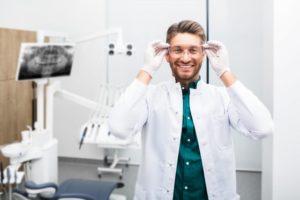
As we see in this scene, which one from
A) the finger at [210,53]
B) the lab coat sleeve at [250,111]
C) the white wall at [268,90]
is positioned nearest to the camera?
the lab coat sleeve at [250,111]

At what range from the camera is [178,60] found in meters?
1.38

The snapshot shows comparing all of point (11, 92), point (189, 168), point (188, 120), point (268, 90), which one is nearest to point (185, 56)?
point (188, 120)

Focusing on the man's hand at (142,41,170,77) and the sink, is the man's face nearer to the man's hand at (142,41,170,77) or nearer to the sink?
the man's hand at (142,41,170,77)

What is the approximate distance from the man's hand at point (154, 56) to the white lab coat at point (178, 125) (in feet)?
0.25

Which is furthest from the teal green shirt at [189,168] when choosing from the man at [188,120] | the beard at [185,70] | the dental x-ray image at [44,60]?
the dental x-ray image at [44,60]

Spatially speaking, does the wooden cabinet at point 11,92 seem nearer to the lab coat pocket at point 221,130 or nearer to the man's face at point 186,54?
the man's face at point 186,54

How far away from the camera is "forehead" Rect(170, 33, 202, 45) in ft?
4.55

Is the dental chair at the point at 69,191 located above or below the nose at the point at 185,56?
below

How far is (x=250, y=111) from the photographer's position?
4.31 feet

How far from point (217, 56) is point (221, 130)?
0.95 feet

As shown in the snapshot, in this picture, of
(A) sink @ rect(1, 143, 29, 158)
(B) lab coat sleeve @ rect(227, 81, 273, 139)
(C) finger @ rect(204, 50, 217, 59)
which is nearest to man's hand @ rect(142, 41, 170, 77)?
(C) finger @ rect(204, 50, 217, 59)

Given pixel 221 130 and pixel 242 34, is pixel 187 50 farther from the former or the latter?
pixel 242 34

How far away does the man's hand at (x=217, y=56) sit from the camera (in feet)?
4.58

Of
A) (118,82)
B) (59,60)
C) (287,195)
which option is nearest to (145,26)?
(118,82)
